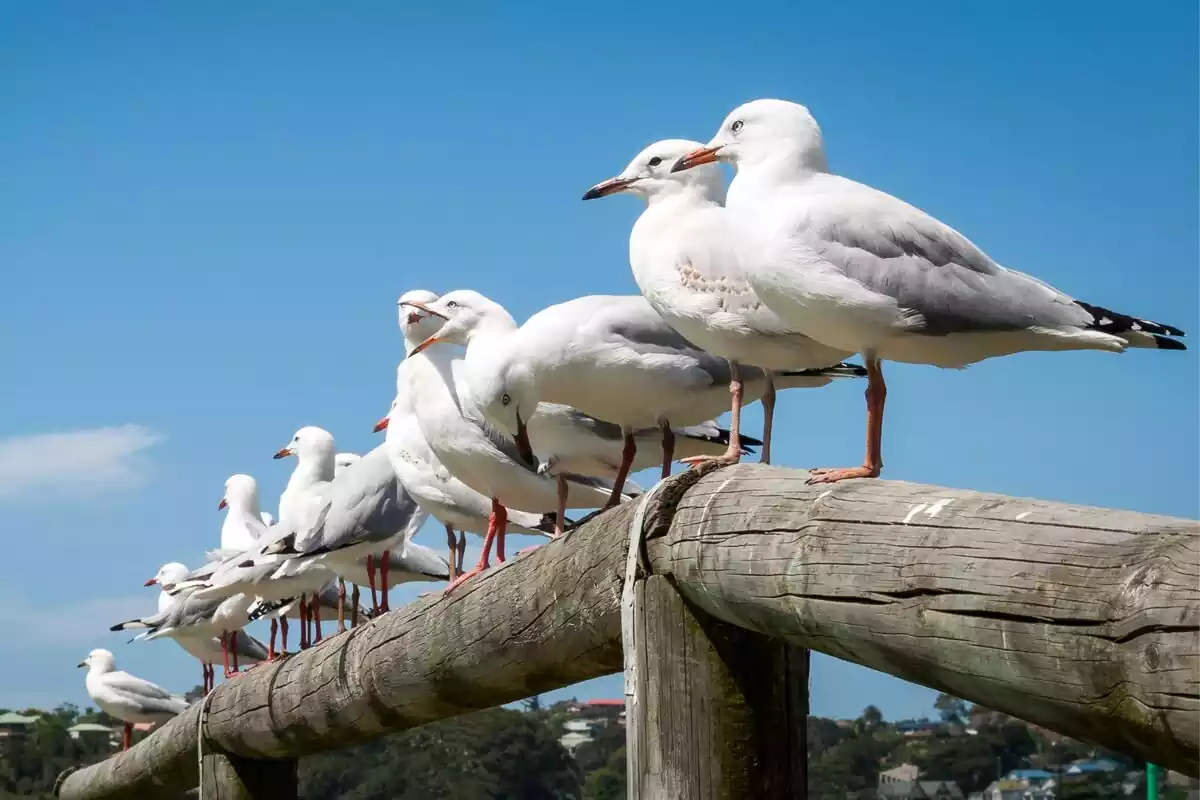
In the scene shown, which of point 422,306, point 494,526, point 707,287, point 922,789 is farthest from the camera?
point 922,789

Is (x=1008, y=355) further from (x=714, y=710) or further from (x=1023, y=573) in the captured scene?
(x=1023, y=573)

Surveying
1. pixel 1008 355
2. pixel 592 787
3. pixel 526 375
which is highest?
pixel 526 375

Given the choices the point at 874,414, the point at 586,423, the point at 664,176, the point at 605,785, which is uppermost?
the point at 664,176

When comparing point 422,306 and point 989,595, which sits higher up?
point 422,306

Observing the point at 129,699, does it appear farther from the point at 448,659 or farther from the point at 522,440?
the point at 448,659

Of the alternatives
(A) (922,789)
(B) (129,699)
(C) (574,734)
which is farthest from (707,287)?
(B) (129,699)

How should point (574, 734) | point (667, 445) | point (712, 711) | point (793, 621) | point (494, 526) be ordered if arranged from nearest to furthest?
1. point (793, 621)
2. point (712, 711)
3. point (667, 445)
4. point (494, 526)
5. point (574, 734)

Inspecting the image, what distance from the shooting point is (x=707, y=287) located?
14.0ft

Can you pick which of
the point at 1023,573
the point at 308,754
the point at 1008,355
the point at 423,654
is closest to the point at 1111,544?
the point at 1023,573

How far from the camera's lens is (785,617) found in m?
2.24

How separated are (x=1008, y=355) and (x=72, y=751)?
13484 mm

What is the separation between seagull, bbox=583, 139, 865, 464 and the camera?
415 cm

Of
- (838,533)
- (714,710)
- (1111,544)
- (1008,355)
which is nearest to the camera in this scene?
(1111,544)

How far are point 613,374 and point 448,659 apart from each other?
140cm
